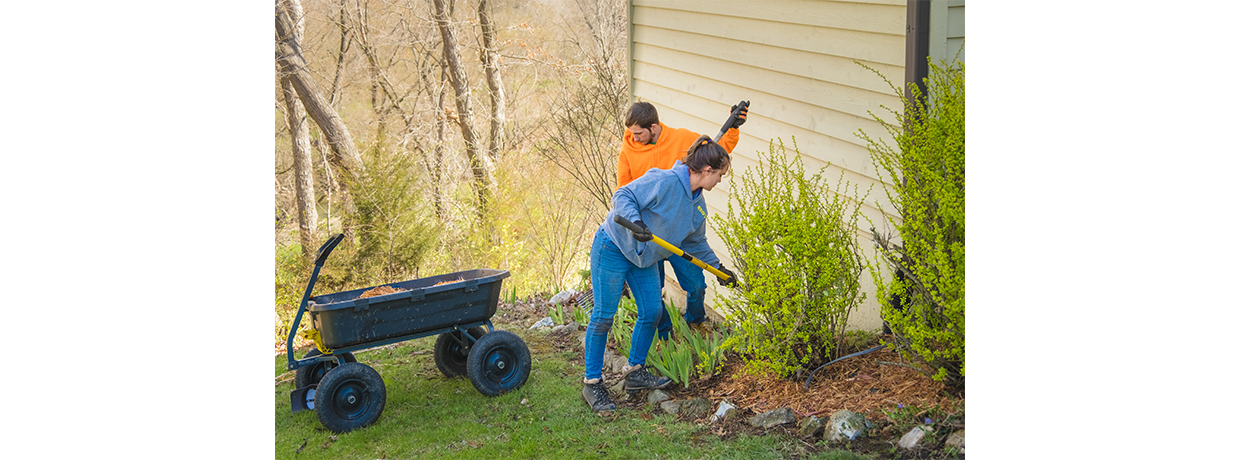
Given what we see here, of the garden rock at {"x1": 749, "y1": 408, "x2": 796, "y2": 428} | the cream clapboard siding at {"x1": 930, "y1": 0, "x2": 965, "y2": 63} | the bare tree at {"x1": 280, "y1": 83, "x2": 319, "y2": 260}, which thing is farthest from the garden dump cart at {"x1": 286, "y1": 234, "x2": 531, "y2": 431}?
the bare tree at {"x1": 280, "y1": 83, "x2": 319, "y2": 260}

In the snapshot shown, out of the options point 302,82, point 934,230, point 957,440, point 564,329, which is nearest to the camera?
point 957,440

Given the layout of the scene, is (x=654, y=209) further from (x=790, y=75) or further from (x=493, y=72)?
(x=493, y=72)

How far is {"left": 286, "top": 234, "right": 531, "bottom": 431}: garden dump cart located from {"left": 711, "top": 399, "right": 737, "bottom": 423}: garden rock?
1240 mm

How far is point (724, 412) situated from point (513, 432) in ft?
3.39

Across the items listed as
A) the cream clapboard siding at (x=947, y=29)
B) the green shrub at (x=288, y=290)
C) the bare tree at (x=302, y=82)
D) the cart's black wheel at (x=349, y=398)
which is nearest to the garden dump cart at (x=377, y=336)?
the cart's black wheel at (x=349, y=398)

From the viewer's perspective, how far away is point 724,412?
369cm

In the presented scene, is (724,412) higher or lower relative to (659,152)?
lower

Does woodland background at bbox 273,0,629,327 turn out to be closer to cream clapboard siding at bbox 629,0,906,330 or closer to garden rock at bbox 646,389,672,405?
cream clapboard siding at bbox 629,0,906,330

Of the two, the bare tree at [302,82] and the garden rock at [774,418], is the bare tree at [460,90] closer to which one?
the bare tree at [302,82]

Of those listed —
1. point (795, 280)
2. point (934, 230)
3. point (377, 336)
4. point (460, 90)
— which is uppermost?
point (460, 90)

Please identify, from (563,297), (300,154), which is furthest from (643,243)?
(300,154)

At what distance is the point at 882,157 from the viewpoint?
3629mm

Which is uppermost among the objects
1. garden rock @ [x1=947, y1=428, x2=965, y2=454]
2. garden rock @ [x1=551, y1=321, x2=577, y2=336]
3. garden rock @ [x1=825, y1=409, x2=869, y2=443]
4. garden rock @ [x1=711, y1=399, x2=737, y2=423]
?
garden rock @ [x1=947, y1=428, x2=965, y2=454]

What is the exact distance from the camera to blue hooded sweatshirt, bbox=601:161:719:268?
3.74 m
